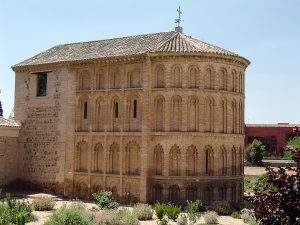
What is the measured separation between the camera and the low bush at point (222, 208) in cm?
2605

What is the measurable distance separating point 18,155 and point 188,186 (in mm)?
12706

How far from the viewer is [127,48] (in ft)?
102

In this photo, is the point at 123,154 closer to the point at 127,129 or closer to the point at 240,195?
the point at 127,129

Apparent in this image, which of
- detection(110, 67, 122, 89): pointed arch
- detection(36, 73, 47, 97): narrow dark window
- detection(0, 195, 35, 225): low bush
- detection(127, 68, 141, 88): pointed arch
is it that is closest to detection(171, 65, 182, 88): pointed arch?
detection(127, 68, 141, 88): pointed arch

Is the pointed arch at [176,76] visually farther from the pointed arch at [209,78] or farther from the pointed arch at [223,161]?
the pointed arch at [223,161]

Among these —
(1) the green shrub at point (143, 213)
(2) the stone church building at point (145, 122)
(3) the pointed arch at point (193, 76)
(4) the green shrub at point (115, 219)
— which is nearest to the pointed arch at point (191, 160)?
(2) the stone church building at point (145, 122)

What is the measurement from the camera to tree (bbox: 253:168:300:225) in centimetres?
1070

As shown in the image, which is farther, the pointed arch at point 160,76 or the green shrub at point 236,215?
the pointed arch at point 160,76

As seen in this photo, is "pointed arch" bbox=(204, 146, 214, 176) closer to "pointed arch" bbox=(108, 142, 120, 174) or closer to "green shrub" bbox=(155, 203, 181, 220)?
"pointed arch" bbox=(108, 142, 120, 174)

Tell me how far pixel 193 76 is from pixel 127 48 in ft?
16.2

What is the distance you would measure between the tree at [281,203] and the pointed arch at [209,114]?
17638 mm

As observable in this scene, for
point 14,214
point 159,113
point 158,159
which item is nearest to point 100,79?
point 159,113

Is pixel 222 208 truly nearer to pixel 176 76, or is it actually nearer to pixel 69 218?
pixel 176 76

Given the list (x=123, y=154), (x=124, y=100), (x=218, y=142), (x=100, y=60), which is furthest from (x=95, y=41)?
(x=218, y=142)
